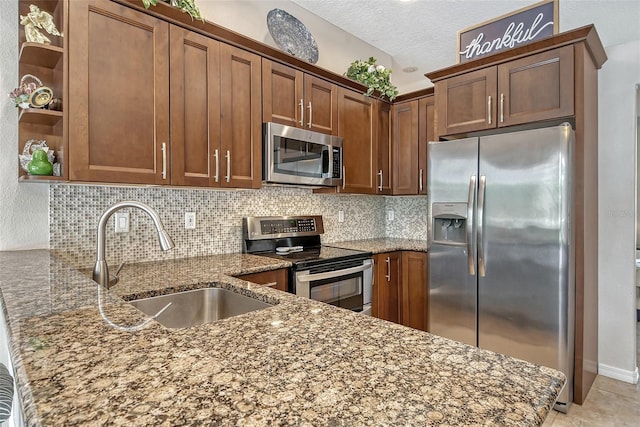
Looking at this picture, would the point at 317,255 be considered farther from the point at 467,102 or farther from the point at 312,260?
the point at 467,102

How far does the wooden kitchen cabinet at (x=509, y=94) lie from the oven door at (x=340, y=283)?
4.15 ft

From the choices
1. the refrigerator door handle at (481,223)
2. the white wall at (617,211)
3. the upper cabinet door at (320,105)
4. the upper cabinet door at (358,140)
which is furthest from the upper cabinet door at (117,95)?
the white wall at (617,211)

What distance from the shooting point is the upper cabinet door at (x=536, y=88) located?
7.06 feet

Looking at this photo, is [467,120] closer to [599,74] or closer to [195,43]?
[599,74]

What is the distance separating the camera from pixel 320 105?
2760mm

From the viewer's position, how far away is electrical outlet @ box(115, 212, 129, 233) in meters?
2.03

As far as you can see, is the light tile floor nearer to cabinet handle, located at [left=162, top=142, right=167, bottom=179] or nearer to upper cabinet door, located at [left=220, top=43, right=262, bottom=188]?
upper cabinet door, located at [left=220, top=43, right=262, bottom=188]

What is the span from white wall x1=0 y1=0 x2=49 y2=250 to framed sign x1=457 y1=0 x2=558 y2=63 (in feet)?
9.35

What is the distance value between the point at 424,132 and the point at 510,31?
102 cm

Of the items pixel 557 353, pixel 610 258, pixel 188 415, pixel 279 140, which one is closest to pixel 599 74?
pixel 610 258

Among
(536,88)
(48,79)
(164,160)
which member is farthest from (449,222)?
(48,79)

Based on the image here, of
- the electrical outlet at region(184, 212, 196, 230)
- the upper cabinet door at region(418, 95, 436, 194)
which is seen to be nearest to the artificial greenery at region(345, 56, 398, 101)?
the upper cabinet door at region(418, 95, 436, 194)

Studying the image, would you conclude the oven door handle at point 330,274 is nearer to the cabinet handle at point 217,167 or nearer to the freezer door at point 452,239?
the freezer door at point 452,239

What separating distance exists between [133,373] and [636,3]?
3.70m
